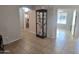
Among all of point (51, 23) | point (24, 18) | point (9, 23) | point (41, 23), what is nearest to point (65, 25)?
point (51, 23)

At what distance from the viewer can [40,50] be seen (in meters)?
1.27

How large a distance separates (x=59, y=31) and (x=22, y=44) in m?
0.51

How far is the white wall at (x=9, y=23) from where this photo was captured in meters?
1.18

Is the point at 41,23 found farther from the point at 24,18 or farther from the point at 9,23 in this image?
the point at 9,23

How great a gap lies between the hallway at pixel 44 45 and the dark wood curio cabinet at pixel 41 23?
0.07m

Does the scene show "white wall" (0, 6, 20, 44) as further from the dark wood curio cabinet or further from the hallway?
the dark wood curio cabinet

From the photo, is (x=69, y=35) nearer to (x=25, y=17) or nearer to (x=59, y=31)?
(x=59, y=31)

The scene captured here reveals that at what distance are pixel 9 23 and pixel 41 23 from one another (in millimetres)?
401

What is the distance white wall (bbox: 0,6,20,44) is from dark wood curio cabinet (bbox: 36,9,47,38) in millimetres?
250

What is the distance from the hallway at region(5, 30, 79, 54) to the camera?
4.07 feet

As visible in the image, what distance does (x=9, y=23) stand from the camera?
1211mm

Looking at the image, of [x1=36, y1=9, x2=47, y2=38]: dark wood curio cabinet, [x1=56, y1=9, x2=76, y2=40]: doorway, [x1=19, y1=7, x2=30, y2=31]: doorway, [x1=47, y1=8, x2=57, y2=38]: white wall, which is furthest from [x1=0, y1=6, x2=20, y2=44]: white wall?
[x1=56, y1=9, x2=76, y2=40]: doorway

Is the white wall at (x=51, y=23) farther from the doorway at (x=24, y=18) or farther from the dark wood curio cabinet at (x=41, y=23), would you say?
the doorway at (x=24, y=18)
